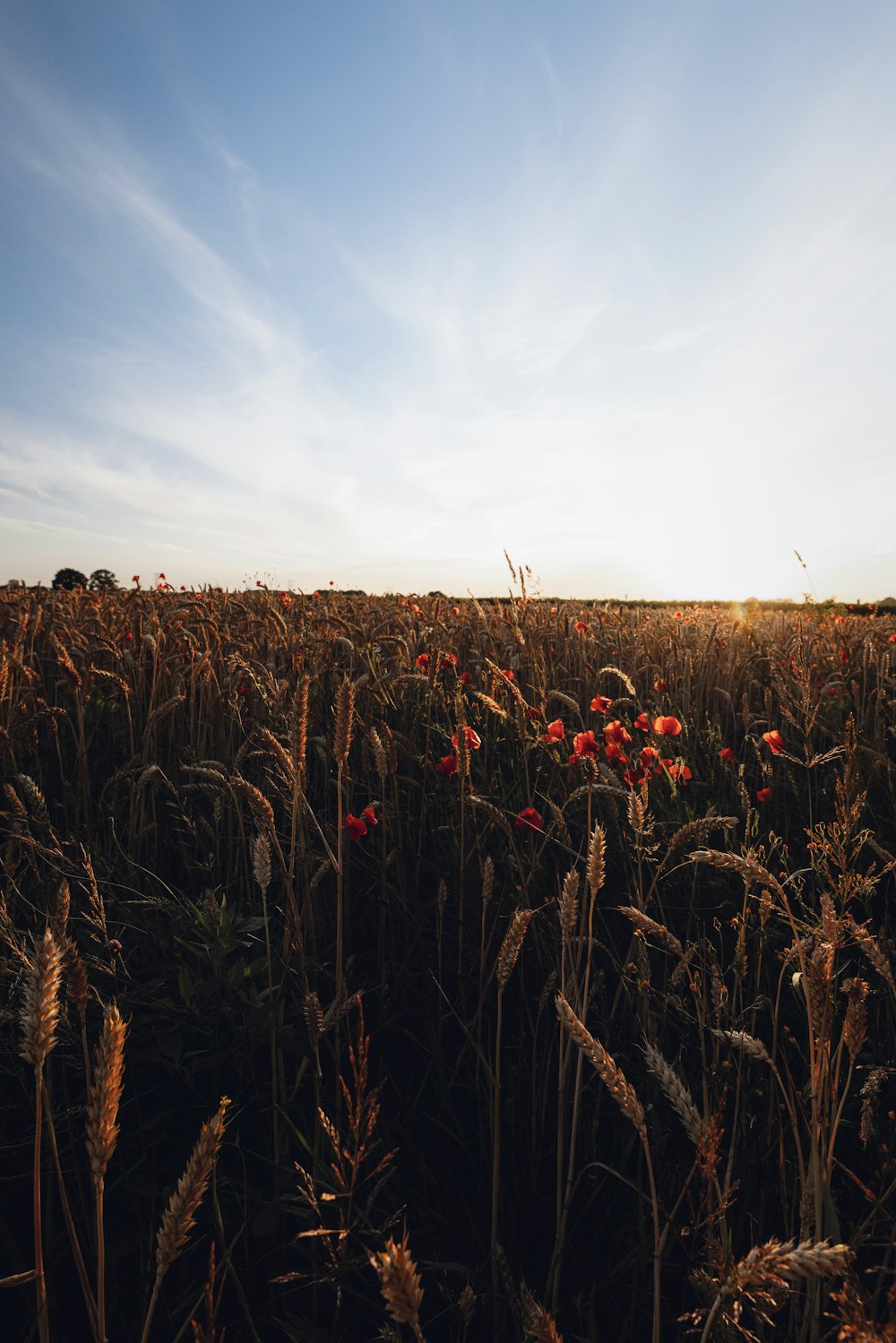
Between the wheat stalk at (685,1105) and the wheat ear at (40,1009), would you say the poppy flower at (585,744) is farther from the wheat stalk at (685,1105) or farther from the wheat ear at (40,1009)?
the wheat ear at (40,1009)

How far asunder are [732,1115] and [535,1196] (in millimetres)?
419

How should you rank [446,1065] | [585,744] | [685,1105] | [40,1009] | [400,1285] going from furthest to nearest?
1. [585,744]
2. [446,1065]
3. [685,1105]
4. [40,1009]
5. [400,1285]

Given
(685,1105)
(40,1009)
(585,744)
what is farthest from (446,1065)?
(40,1009)

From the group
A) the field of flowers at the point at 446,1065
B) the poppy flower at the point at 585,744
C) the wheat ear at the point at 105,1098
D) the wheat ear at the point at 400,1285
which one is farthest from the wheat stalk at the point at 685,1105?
the poppy flower at the point at 585,744

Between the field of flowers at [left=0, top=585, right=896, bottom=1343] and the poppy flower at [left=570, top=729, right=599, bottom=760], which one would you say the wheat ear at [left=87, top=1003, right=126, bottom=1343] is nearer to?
the field of flowers at [left=0, top=585, right=896, bottom=1343]

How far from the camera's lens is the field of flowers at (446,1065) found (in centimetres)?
81

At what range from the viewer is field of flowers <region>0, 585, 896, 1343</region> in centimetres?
81

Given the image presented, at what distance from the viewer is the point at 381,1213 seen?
1197 millimetres

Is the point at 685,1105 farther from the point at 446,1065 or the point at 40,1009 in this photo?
the point at 446,1065

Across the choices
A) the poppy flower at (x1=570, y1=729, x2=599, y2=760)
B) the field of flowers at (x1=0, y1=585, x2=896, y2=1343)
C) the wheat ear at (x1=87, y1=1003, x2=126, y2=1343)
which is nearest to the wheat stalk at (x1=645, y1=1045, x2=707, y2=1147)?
the field of flowers at (x1=0, y1=585, x2=896, y2=1343)

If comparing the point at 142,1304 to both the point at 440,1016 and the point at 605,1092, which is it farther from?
the point at 605,1092

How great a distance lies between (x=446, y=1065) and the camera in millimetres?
1482

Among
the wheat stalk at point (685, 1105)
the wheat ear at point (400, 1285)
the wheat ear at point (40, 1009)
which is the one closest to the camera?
the wheat ear at point (400, 1285)

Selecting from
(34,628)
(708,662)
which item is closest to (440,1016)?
(708,662)
